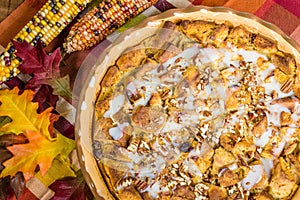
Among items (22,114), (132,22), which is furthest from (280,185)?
(22,114)

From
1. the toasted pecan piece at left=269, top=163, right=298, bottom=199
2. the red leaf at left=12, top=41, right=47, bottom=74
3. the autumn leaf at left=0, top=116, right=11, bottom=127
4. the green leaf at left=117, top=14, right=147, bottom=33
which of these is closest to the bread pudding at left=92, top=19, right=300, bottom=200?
the toasted pecan piece at left=269, top=163, right=298, bottom=199

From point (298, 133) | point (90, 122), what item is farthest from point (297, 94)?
point (90, 122)

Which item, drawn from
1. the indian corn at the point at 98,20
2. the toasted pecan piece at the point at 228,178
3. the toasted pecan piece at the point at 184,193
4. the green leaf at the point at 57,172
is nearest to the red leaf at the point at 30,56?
the indian corn at the point at 98,20

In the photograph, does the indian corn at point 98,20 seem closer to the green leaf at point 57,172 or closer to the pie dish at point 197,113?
the pie dish at point 197,113

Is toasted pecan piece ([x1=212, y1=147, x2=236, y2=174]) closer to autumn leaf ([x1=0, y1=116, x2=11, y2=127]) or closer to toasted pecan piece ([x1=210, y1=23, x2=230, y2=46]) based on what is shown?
toasted pecan piece ([x1=210, y1=23, x2=230, y2=46])

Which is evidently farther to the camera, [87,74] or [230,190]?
[87,74]

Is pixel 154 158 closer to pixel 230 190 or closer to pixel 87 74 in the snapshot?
pixel 230 190
